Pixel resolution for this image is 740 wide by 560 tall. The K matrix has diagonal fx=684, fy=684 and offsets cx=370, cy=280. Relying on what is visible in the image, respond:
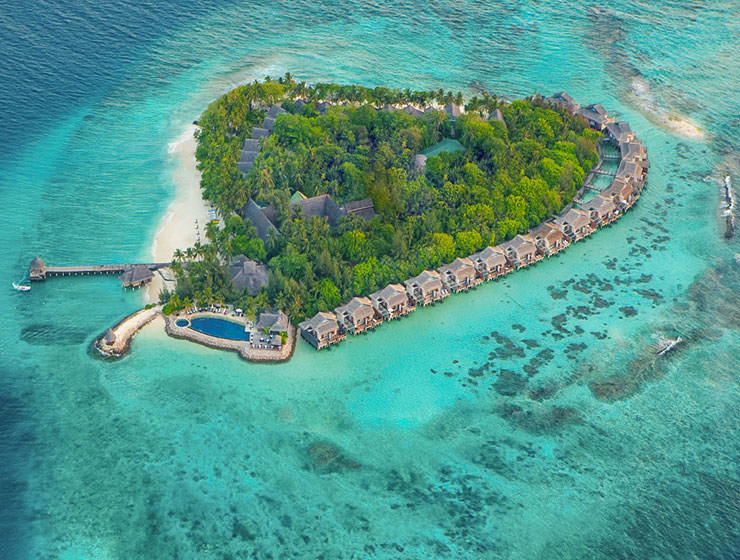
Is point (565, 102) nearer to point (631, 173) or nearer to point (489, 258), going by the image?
point (631, 173)

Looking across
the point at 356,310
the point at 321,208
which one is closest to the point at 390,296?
the point at 356,310

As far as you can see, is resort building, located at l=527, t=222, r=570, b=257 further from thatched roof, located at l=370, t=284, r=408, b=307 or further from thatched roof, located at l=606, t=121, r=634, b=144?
thatched roof, located at l=606, t=121, r=634, b=144

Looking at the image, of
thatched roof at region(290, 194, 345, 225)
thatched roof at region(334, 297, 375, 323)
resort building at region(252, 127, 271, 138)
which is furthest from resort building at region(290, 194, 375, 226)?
resort building at region(252, 127, 271, 138)

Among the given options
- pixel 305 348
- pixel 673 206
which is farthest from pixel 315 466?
pixel 673 206

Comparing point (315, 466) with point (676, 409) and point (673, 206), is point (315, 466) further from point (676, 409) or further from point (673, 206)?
point (673, 206)

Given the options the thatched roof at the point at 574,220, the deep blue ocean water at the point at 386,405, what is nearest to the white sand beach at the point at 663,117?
the deep blue ocean water at the point at 386,405

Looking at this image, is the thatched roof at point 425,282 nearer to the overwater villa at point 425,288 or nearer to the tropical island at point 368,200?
the overwater villa at point 425,288
